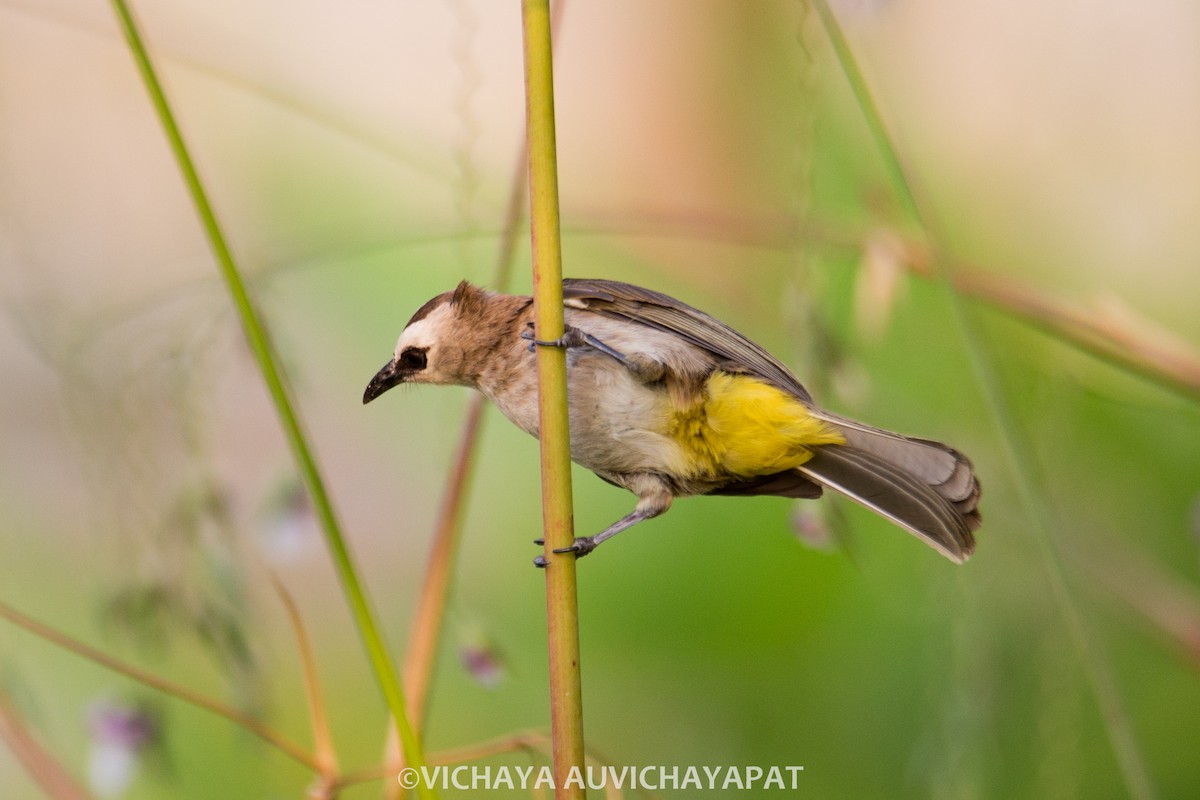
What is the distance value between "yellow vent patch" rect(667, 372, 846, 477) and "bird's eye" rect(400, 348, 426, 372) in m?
0.41

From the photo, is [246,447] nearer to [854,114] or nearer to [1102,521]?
[854,114]

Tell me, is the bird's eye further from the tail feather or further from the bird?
the tail feather

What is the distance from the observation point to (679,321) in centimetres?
181

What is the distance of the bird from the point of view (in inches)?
68.6

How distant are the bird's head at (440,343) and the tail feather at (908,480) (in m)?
0.58

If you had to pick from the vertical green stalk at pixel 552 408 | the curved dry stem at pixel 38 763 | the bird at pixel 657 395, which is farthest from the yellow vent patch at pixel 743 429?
the curved dry stem at pixel 38 763

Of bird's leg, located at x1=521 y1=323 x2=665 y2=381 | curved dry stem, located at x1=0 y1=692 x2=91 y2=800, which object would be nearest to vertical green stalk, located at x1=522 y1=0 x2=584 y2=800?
bird's leg, located at x1=521 y1=323 x2=665 y2=381

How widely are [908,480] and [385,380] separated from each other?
816 millimetres

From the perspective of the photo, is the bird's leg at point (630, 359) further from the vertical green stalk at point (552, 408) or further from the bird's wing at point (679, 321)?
the vertical green stalk at point (552, 408)

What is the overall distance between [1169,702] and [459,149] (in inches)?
87.6

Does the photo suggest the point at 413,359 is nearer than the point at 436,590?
No

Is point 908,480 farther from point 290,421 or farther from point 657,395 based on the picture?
Result: point 290,421

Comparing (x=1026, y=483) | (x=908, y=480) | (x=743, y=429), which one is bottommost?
(x=1026, y=483)

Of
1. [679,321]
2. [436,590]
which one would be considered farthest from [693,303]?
[436,590]
